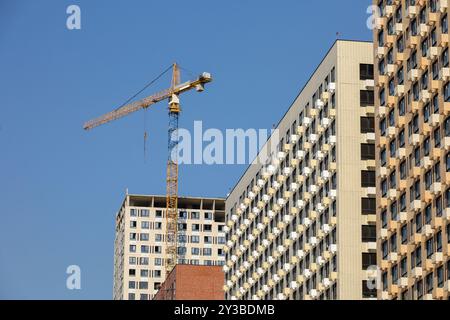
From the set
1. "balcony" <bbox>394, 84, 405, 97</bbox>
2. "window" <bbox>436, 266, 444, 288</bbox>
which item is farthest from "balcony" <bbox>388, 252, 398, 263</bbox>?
"balcony" <bbox>394, 84, 405, 97</bbox>

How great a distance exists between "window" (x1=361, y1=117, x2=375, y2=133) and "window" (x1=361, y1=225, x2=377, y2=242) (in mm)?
10314

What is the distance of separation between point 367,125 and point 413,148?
765 inches

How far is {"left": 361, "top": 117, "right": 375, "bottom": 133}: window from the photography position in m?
120

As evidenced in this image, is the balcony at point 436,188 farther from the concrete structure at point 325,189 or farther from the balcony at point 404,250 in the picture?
the concrete structure at point 325,189

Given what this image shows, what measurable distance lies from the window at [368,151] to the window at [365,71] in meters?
7.07

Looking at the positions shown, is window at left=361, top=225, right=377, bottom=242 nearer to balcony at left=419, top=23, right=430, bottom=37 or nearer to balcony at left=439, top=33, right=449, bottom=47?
balcony at left=419, top=23, right=430, bottom=37

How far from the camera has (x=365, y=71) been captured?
397ft

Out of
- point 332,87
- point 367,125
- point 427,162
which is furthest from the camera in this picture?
point 367,125

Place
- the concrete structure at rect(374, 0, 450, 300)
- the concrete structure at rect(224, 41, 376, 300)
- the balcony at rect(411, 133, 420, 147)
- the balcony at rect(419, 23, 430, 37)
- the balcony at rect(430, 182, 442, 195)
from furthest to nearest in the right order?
1. the concrete structure at rect(224, 41, 376, 300)
2. the balcony at rect(411, 133, 420, 147)
3. the balcony at rect(419, 23, 430, 37)
4. the concrete structure at rect(374, 0, 450, 300)
5. the balcony at rect(430, 182, 442, 195)

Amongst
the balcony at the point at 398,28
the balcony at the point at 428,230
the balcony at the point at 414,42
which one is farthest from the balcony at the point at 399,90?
the balcony at the point at 428,230

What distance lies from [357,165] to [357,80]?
29.1ft

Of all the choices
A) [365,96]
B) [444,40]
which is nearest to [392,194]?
[444,40]

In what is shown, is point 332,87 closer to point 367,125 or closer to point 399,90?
point 367,125
